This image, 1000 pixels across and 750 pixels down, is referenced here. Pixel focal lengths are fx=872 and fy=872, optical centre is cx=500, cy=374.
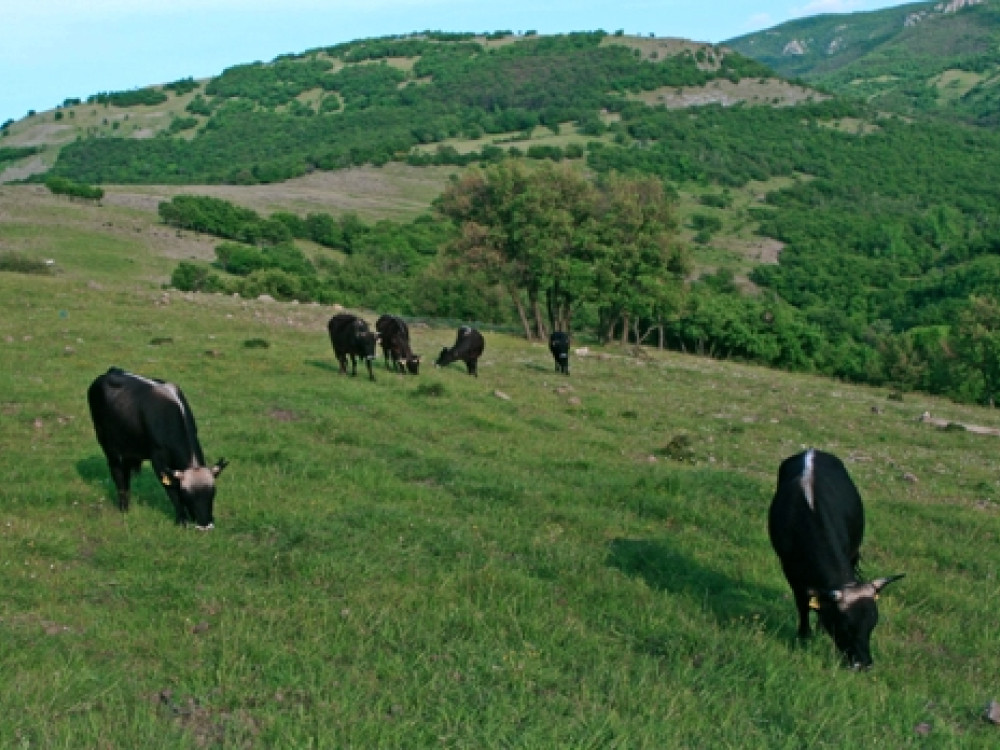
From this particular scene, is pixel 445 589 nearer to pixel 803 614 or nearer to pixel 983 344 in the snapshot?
pixel 803 614

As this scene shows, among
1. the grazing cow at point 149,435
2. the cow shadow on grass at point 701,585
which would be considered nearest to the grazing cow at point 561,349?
the cow shadow on grass at point 701,585

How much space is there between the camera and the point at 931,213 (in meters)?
178

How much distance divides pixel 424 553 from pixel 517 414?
42.9 ft

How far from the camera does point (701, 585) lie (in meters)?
10.8

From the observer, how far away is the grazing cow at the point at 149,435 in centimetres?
1201

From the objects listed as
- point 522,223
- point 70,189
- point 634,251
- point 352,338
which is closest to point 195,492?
point 352,338

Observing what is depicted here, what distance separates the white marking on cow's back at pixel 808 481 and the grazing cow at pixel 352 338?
17.7m

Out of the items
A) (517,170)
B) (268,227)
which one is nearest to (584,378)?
(517,170)

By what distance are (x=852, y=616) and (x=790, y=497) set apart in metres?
1.73

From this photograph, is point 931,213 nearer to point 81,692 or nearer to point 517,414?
point 517,414

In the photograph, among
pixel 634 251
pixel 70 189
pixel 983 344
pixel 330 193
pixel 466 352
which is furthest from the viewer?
pixel 330 193

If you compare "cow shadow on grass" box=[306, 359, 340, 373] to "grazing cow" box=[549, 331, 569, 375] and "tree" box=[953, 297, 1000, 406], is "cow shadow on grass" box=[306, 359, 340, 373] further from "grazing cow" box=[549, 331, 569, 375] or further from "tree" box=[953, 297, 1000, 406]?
"tree" box=[953, 297, 1000, 406]

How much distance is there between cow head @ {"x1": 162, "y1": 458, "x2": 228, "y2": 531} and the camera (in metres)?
11.8

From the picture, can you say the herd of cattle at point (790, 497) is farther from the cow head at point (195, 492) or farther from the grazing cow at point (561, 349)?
the grazing cow at point (561, 349)
